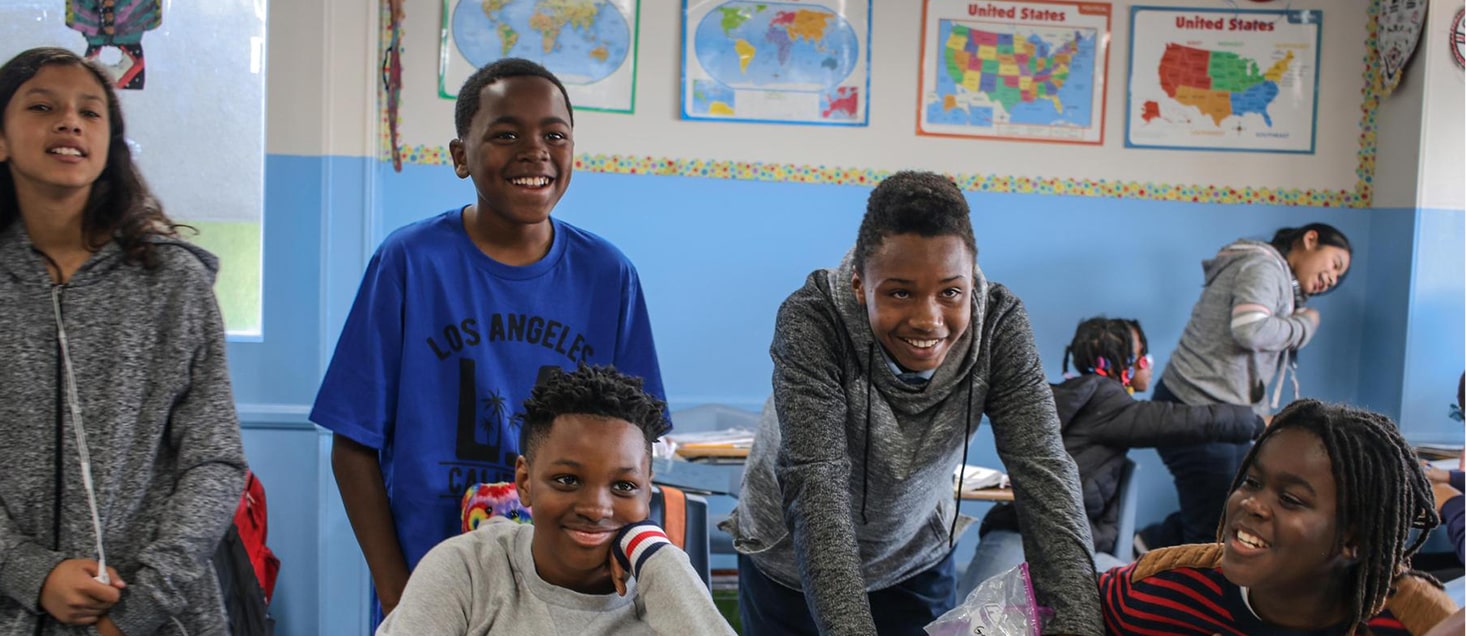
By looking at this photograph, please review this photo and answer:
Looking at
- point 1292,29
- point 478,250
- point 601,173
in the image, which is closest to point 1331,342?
point 1292,29

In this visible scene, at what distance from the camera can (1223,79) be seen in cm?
447

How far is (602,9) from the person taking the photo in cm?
414

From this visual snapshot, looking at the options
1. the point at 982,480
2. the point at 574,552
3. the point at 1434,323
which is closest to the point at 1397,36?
the point at 1434,323

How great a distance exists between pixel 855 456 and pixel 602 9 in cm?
280

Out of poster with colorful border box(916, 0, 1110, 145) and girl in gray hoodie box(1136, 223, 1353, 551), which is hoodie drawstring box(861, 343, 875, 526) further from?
poster with colorful border box(916, 0, 1110, 145)

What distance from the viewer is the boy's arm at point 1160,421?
135 inches

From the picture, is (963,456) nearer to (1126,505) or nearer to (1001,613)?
(1001,613)

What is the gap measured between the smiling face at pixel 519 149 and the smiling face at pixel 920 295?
49 cm

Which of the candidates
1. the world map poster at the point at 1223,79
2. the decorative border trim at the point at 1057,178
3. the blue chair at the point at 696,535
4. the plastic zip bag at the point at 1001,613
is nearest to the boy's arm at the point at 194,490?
the blue chair at the point at 696,535

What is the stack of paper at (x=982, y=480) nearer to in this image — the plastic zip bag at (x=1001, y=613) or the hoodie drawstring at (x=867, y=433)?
the hoodie drawstring at (x=867, y=433)

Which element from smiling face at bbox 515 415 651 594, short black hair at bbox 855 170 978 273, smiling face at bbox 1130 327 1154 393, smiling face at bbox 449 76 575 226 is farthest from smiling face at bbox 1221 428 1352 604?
smiling face at bbox 1130 327 1154 393

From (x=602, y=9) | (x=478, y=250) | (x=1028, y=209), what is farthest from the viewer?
(x=1028, y=209)

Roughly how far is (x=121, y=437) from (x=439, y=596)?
1.74ft

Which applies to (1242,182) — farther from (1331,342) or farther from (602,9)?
(602,9)
